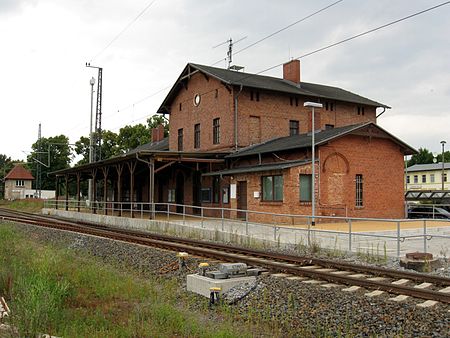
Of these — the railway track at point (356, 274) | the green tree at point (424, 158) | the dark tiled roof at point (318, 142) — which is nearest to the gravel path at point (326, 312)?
the railway track at point (356, 274)

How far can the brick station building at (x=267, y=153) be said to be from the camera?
23500mm

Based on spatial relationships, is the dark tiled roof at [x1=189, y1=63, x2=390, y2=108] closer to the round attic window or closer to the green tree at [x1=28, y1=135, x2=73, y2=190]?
the round attic window

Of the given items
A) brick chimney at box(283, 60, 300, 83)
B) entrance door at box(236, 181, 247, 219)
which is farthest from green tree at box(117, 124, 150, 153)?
entrance door at box(236, 181, 247, 219)

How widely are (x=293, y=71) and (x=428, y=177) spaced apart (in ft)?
168

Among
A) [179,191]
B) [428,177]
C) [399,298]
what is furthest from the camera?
[428,177]

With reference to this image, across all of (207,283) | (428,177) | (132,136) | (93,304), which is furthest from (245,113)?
(428,177)

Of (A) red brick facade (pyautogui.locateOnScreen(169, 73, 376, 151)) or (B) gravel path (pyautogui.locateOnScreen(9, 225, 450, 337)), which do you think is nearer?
(B) gravel path (pyautogui.locateOnScreen(9, 225, 450, 337))

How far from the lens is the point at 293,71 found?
35.2 meters

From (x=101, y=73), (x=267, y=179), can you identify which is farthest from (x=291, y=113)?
(x=101, y=73)

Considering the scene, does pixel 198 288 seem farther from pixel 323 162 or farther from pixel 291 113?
pixel 291 113

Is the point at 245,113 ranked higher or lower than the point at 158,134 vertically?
lower

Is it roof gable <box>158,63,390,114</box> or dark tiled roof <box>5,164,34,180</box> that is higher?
roof gable <box>158,63,390,114</box>

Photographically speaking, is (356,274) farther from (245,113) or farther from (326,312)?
(245,113)

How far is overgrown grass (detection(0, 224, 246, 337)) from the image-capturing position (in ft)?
19.8
